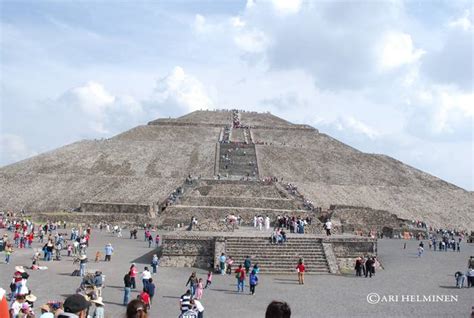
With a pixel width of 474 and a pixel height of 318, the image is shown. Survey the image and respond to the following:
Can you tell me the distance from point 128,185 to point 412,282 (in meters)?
35.3

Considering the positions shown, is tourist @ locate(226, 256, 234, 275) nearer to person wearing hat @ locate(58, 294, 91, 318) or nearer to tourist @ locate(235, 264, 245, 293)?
tourist @ locate(235, 264, 245, 293)

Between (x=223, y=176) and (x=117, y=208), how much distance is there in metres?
14.4

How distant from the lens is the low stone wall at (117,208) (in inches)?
1572

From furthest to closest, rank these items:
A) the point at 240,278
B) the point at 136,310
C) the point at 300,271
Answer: the point at 300,271 < the point at 240,278 < the point at 136,310

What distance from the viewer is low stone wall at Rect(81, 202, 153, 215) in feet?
131

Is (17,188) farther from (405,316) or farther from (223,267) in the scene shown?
(405,316)

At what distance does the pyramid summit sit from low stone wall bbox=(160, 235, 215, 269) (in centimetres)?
1519

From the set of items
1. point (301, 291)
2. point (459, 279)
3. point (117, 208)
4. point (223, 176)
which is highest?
point (223, 176)

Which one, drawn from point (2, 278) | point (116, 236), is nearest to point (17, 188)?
point (116, 236)

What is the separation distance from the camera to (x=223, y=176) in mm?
52281

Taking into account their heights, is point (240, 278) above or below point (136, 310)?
below

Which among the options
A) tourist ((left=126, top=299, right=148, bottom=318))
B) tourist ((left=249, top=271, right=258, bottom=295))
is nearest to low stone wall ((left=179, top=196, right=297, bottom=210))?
tourist ((left=249, top=271, right=258, bottom=295))

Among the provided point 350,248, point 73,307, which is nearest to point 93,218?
point 350,248

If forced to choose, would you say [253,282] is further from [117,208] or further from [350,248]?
[117,208]
